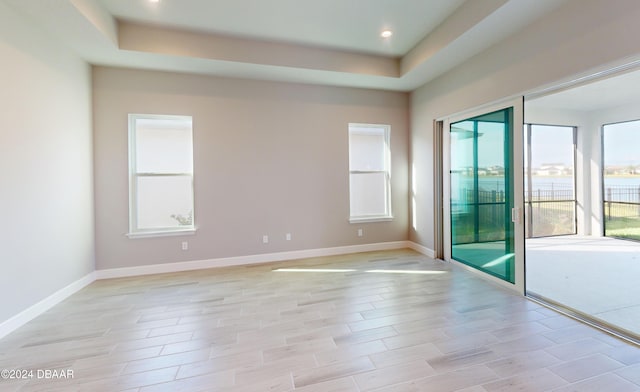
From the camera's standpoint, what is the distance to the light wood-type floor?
1.86m

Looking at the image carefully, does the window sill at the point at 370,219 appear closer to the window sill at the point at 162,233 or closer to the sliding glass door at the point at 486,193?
the sliding glass door at the point at 486,193

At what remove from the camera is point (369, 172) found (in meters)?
5.27

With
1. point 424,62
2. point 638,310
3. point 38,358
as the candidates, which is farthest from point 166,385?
point 424,62

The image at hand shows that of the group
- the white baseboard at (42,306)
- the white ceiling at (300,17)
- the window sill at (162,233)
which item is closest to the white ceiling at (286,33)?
the white ceiling at (300,17)

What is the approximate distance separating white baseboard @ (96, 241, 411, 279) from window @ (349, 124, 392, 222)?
0.55 m

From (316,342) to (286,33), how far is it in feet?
11.9

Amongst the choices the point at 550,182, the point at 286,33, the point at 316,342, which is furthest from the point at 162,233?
the point at 550,182

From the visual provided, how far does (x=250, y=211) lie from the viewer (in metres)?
4.57

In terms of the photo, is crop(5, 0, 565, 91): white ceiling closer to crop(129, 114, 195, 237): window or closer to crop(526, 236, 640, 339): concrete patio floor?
crop(129, 114, 195, 237): window

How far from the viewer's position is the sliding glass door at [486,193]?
336 centimetres

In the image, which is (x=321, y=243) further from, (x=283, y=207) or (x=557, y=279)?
(x=557, y=279)

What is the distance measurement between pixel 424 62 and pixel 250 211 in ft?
11.2

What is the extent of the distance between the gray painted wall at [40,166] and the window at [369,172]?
13.1 feet

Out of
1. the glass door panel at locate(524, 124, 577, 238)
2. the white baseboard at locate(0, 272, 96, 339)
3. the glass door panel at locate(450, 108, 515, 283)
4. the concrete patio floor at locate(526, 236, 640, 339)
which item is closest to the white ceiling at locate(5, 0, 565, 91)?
the glass door panel at locate(450, 108, 515, 283)
